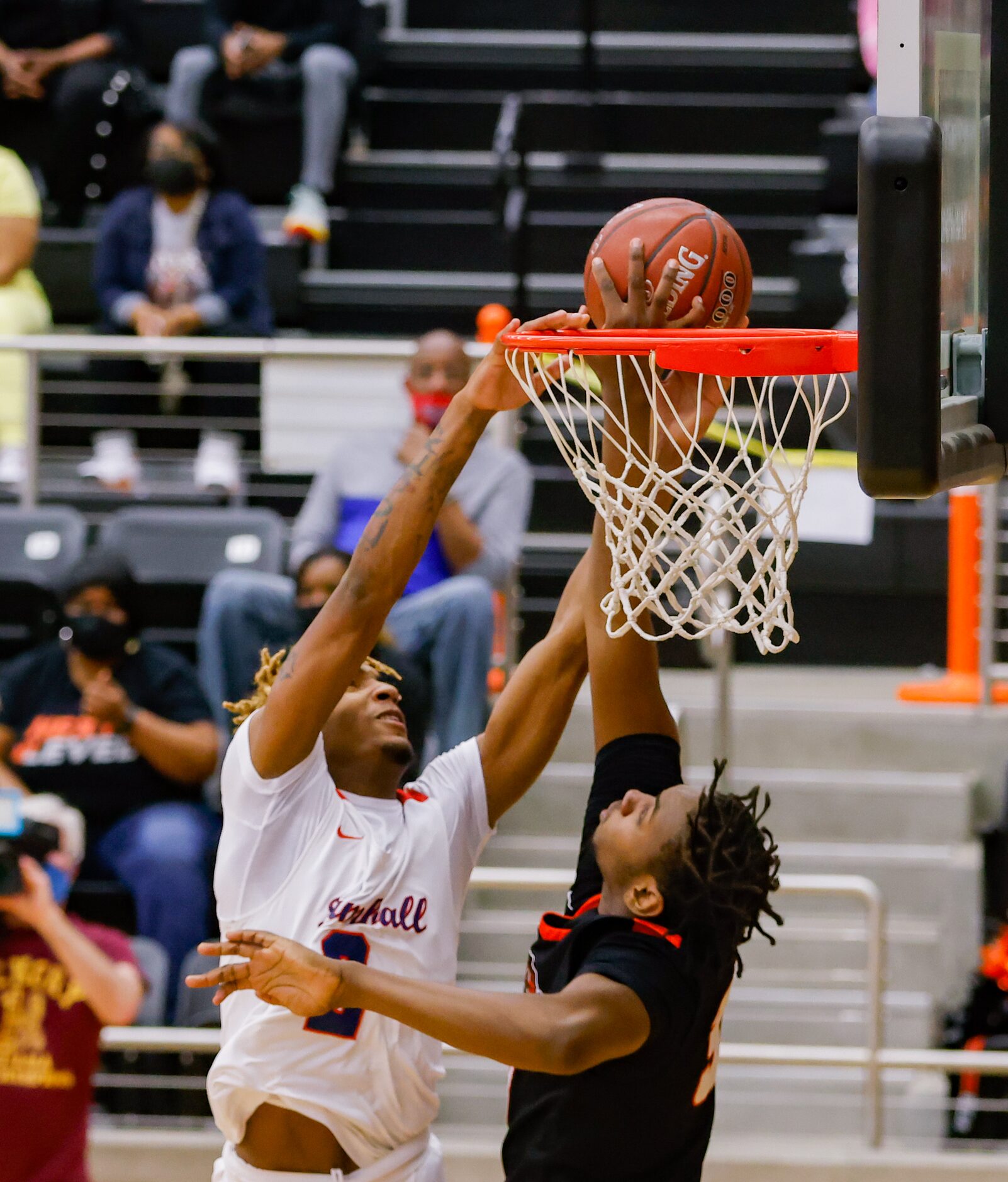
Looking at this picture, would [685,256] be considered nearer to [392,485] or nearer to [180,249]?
[392,485]

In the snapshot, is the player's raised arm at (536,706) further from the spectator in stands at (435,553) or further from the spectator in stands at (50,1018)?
the spectator in stands at (435,553)

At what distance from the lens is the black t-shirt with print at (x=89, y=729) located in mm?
5668

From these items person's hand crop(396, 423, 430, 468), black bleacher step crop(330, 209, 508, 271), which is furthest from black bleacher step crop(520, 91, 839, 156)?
person's hand crop(396, 423, 430, 468)

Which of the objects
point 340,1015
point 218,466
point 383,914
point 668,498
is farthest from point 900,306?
point 218,466

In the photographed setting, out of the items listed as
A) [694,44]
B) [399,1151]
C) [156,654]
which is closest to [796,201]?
[694,44]

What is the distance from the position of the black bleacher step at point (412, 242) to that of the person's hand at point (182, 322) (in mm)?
1911

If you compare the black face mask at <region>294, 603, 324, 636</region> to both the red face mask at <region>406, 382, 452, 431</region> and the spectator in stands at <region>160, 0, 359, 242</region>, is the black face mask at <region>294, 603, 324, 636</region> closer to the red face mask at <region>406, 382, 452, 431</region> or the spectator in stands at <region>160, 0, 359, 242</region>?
the red face mask at <region>406, 382, 452, 431</region>

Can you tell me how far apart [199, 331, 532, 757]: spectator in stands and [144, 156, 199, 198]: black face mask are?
1.90 m

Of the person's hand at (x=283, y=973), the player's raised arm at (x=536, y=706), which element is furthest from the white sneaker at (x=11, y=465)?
the person's hand at (x=283, y=973)

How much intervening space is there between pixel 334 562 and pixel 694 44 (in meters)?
5.17

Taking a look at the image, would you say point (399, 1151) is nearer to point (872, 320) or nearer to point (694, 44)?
point (872, 320)

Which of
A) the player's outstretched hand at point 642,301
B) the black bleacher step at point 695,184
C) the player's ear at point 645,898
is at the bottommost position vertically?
the player's ear at point 645,898

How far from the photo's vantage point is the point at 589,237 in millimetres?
8656

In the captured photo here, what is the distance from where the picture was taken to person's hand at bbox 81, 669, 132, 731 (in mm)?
5566
